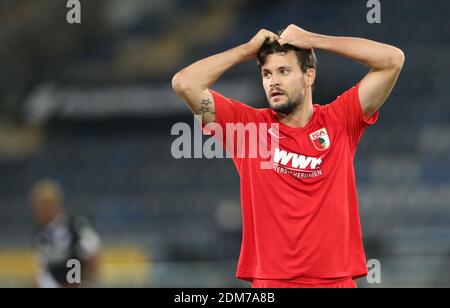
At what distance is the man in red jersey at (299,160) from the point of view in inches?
150

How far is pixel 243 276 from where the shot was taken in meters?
3.90

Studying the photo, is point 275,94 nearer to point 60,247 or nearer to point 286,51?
point 286,51

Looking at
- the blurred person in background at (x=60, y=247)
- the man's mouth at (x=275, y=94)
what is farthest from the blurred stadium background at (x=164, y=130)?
the man's mouth at (x=275, y=94)

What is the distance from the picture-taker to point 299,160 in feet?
12.9

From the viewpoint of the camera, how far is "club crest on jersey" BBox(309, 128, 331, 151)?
13.0ft

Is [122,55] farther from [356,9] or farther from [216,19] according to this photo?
[356,9]

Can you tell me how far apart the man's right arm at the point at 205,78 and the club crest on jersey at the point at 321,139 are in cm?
44

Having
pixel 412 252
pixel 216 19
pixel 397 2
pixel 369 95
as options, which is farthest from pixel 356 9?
pixel 369 95

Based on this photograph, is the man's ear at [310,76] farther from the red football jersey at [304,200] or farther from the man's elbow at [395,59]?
the man's elbow at [395,59]

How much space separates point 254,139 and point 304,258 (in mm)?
596

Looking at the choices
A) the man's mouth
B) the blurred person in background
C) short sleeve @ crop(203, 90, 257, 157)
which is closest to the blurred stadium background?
the blurred person in background

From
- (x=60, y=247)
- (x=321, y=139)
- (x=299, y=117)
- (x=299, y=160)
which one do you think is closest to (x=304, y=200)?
(x=299, y=160)
